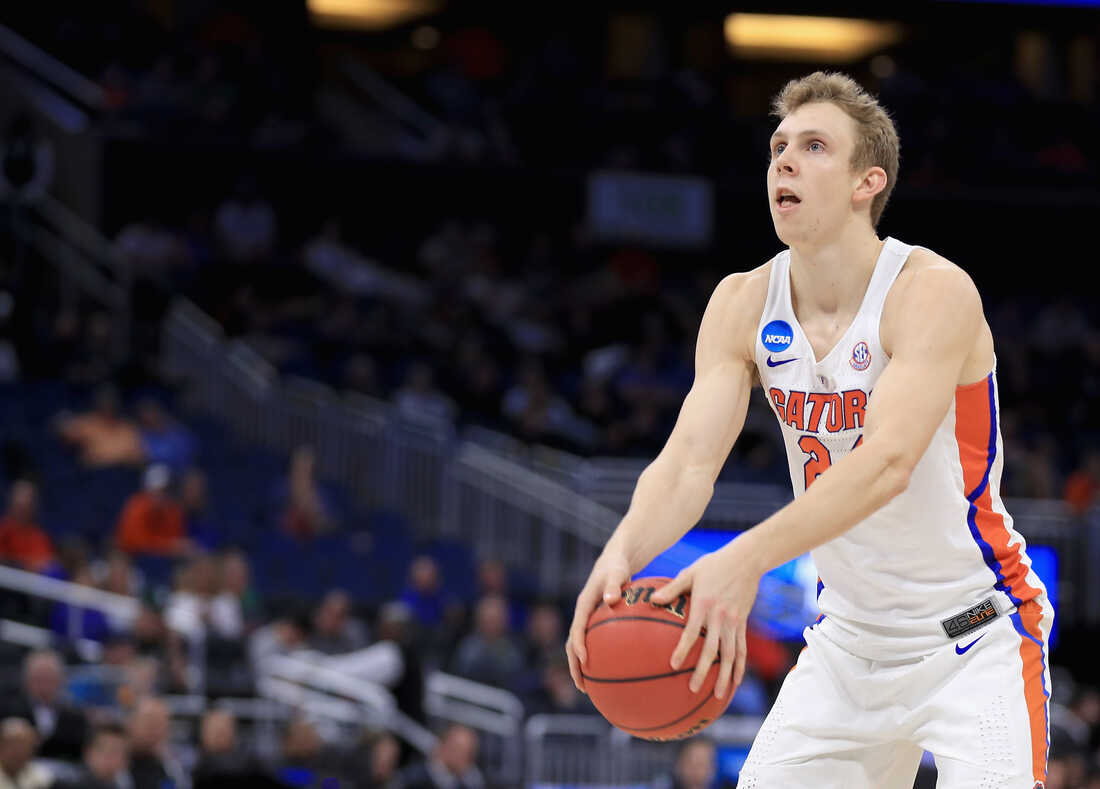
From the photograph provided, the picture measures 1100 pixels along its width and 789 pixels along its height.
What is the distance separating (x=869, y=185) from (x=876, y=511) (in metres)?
0.82

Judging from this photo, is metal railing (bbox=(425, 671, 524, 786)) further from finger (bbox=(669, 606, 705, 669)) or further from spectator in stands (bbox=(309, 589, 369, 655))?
finger (bbox=(669, 606, 705, 669))

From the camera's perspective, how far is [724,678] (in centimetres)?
354

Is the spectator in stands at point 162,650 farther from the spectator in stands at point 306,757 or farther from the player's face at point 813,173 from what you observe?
the player's face at point 813,173

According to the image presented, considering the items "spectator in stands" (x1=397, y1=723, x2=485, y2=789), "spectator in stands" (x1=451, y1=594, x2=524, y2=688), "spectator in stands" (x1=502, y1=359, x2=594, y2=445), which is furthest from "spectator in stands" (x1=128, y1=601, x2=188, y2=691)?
"spectator in stands" (x1=502, y1=359, x2=594, y2=445)

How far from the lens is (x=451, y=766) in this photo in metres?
10.6

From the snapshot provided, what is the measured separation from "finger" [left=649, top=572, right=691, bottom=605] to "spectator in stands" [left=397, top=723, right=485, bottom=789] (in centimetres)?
695

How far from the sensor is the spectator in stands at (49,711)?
9.69 metres

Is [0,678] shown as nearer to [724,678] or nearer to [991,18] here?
[724,678]

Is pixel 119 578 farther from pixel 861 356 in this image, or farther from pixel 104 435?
pixel 861 356

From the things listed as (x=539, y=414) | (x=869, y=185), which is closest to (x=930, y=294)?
(x=869, y=185)

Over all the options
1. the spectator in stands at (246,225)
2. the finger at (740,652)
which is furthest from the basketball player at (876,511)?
the spectator in stands at (246,225)

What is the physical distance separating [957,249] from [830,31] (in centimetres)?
471

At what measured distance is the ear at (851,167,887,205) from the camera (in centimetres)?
400

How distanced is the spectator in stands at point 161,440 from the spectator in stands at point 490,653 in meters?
3.37
